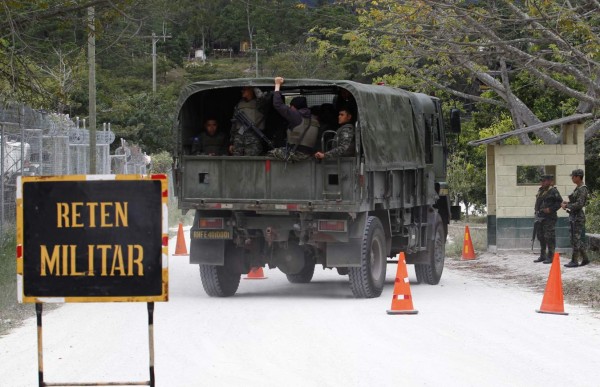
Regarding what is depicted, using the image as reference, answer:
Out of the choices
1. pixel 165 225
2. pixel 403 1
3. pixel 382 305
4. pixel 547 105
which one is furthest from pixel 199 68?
pixel 165 225

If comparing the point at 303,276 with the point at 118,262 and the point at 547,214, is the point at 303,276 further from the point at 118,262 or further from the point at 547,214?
the point at 118,262

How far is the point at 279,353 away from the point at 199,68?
285ft

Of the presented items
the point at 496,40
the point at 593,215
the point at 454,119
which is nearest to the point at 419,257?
the point at 454,119

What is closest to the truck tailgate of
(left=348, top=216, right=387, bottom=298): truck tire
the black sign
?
(left=348, top=216, right=387, bottom=298): truck tire

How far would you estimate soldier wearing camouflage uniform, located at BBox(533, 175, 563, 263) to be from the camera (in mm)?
21547

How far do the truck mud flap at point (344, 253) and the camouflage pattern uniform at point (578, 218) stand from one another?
19.1ft

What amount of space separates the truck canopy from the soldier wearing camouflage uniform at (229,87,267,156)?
184mm

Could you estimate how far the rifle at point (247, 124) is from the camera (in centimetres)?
1642

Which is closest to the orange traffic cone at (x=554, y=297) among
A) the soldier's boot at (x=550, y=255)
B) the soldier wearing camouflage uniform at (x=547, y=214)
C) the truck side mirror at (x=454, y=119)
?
the truck side mirror at (x=454, y=119)

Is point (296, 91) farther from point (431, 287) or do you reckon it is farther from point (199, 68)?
point (199, 68)

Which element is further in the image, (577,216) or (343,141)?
(577,216)

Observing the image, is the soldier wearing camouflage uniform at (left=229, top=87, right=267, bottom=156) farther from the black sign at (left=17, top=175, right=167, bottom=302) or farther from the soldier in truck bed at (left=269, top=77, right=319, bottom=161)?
the black sign at (left=17, top=175, right=167, bottom=302)

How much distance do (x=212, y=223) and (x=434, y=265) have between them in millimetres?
4501

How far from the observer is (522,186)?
24953mm
